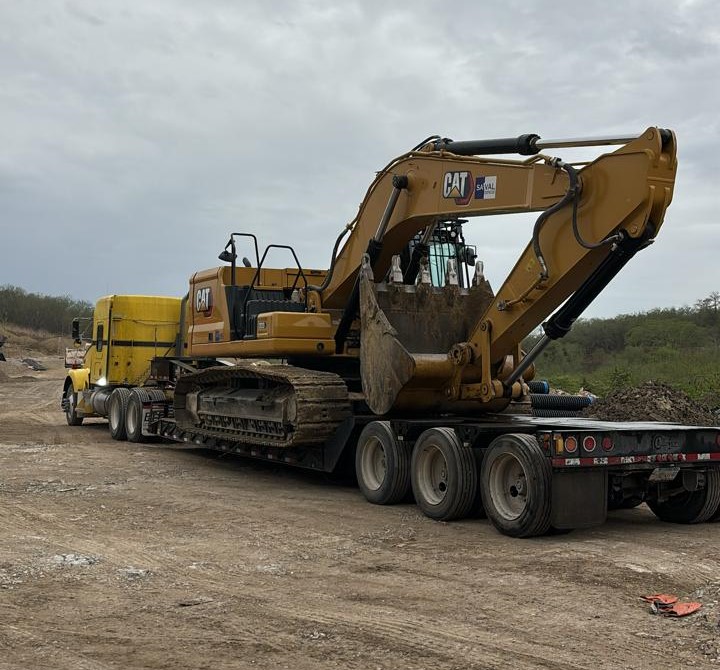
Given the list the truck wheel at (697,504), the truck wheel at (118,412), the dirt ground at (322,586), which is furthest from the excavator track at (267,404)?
the truck wheel at (118,412)

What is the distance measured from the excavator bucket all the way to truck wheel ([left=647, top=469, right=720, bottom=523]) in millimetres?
2680

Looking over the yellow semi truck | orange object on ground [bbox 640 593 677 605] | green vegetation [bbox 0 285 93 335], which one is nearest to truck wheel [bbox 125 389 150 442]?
the yellow semi truck

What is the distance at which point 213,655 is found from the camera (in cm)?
508

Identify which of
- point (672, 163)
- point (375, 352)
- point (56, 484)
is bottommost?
point (56, 484)

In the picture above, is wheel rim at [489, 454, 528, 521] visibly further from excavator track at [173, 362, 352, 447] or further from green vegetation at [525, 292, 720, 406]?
green vegetation at [525, 292, 720, 406]

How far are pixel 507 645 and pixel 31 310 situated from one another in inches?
3040

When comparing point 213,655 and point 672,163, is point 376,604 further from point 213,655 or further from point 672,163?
point 672,163

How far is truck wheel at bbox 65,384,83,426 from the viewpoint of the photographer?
2145 cm

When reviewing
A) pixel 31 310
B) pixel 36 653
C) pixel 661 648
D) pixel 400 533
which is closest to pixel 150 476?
pixel 400 533

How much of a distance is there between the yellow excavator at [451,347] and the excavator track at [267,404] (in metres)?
0.03

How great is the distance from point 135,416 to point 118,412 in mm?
748

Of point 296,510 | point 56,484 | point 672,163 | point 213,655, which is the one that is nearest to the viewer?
point 213,655

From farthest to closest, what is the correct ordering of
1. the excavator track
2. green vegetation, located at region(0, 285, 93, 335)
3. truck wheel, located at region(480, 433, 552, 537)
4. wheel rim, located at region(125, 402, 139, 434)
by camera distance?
green vegetation, located at region(0, 285, 93, 335), wheel rim, located at region(125, 402, 139, 434), the excavator track, truck wheel, located at region(480, 433, 552, 537)

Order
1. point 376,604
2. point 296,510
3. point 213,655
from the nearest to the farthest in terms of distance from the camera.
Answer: point 213,655
point 376,604
point 296,510
